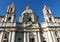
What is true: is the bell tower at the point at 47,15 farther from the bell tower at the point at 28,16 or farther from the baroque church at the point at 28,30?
the bell tower at the point at 28,16

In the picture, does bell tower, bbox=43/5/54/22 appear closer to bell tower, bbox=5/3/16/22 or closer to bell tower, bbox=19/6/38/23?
bell tower, bbox=19/6/38/23

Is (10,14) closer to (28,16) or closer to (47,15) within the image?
(28,16)

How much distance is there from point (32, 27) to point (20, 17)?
20.8 feet

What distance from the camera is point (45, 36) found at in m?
25.7

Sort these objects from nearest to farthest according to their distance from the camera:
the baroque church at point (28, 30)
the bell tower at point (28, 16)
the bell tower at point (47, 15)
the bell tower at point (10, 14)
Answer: the baroque church at point (28, 30), the bell tower at point (10, 14), the bell tower at point (47, 15), the bell tower at point (28, 16)

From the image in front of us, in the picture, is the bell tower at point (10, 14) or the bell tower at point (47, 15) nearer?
the bell tower at point (10, 14)

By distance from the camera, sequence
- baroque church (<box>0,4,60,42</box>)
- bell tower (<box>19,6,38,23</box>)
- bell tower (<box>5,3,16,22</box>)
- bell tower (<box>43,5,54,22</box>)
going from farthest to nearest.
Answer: bell tower (<box>19,6,38,23</box>) < bell tower (<box>43,5,54,22</box>) < bell tower (<box>5,3,16,22</box>) < baroque church (<box>0,4,60,42</box>)

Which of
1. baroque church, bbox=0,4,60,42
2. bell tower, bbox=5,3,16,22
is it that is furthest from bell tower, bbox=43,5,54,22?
bell tower, bbox=5,3,16,22

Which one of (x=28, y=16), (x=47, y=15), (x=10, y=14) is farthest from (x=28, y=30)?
(x=47, y=15)

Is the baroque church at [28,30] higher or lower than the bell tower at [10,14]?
lower

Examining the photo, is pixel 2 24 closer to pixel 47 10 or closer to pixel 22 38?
pixel 22 38

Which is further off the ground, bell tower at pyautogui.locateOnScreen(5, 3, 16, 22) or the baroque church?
bell tower at pyautogui.locateOnScreen(5, 3, 16, 22)

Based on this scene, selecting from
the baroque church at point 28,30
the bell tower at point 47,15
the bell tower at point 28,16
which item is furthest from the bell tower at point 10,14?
the bell tower at point 47,15

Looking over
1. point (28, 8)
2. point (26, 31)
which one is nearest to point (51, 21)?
point (26, 31)
